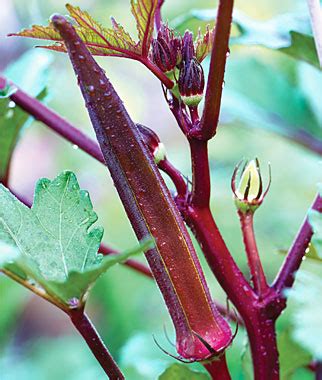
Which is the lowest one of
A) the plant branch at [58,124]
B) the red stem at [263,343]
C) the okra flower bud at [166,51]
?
the red stem at [263,343]

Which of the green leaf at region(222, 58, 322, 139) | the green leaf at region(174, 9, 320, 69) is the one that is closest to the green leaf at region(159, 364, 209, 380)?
the green leaf at region(174, 9, 320, 69)

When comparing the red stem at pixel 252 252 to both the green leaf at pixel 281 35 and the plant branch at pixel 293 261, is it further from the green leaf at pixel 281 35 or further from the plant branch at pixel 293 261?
the green leaf at pixel 281 35

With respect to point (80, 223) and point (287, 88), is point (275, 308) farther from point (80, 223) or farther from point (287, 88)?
point (287, 88)

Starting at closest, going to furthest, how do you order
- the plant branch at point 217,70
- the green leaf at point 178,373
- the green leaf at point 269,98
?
the plant branch at point 217,70, the green leaf at point 178,373, the green leaf at point 269,98

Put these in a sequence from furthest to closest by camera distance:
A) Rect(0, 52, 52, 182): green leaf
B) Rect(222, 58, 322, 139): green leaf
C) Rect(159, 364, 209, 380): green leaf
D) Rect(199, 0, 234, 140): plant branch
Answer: Rect(222, 58, 322, 139): green leaf, Rect(0, 52, 52, 182): green leaf, Rect(159, 364, 209, 380): green leaf, Rect(199, 0, 234, 140): plant branch

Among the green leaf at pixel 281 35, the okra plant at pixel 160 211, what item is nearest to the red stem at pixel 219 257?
the okra plant at pixel 160 211

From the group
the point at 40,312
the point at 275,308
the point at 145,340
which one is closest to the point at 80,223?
the point at 275,308

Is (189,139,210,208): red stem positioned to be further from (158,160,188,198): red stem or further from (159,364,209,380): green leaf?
(159,364,209,380): green leaf
